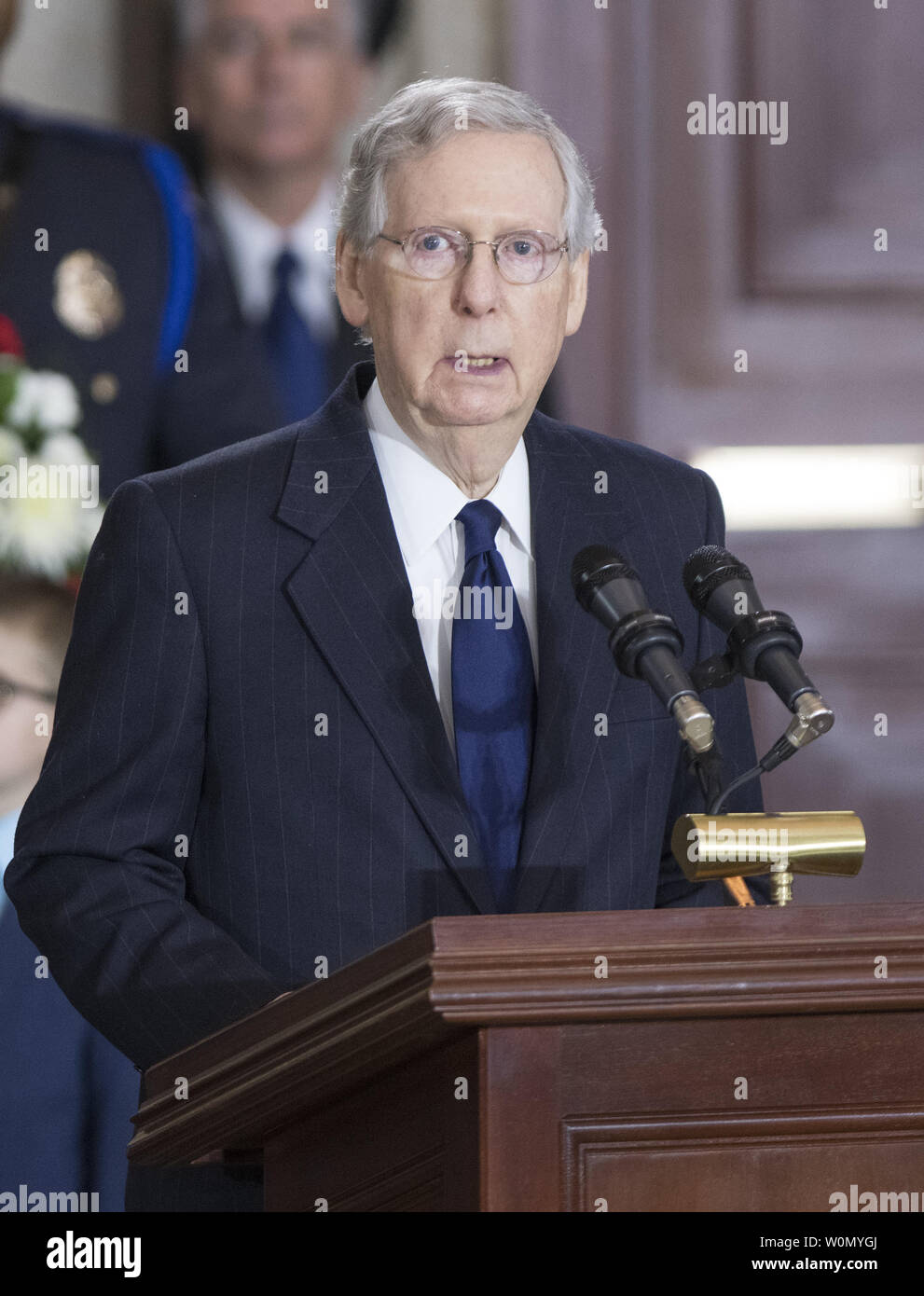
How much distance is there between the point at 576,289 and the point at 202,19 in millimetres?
989

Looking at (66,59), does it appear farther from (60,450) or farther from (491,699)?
(491,699)

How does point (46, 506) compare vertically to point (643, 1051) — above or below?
above

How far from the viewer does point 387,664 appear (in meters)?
1.70

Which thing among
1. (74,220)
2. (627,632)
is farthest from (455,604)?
(74,220)

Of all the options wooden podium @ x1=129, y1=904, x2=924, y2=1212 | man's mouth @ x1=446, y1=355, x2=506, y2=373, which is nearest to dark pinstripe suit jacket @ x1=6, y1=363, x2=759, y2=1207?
man's mouth @ x1=446, y1=355, x2=506, y2=373

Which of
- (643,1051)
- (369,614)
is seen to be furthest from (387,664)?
(643,1051)

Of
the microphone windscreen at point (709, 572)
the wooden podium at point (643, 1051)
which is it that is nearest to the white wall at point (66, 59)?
the microphone windscreen at point (709, 572)

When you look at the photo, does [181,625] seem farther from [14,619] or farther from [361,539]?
[14,619]

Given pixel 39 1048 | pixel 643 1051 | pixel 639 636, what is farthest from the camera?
pixel 39 1048

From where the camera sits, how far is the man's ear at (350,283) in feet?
6.24

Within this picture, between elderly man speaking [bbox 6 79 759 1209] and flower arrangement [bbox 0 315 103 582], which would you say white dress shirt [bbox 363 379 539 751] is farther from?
flower arrangement [bbox 0 315 103 582]

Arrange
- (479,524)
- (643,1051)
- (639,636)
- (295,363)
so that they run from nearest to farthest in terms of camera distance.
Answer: (643,1051) → (639,636) → (479,524) → (295,363)

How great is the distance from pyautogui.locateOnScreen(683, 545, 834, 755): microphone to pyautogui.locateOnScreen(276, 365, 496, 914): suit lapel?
322 millimetres

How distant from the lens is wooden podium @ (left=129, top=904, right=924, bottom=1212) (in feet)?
3.33
